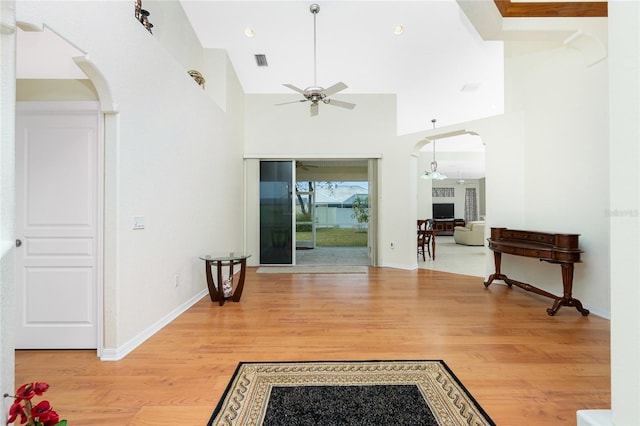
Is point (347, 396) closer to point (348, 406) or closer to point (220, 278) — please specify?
point (348, 406)

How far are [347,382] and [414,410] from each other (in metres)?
0.45

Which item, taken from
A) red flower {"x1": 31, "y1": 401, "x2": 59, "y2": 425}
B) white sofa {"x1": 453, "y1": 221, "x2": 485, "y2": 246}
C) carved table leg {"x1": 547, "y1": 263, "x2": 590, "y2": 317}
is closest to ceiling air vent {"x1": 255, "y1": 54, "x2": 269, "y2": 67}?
red flower {"x1": 31, "y1": 401, "x2": 59, "y2": 425}

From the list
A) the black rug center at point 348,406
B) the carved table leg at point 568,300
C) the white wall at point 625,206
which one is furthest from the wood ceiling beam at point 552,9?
the black rug center at point 348,406

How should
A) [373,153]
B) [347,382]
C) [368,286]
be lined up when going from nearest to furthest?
1. [347,382]
2. [368,286]
3. [373,153]

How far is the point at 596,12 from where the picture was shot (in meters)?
2.77

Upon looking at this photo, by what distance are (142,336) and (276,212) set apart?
148 inches

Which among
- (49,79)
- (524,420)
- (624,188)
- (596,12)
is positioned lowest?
(524,420)

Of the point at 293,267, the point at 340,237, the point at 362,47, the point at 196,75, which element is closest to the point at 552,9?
the point at 362,47

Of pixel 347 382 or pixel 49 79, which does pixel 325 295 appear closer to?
pixel 347 382

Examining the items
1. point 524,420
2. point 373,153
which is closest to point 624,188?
point 524,420

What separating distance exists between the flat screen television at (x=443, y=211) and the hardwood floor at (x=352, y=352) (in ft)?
34.3

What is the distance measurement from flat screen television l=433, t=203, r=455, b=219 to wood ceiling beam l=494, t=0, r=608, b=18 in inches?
455

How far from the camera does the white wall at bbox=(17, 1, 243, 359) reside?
2.09 m

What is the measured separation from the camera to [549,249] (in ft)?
10.6
